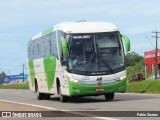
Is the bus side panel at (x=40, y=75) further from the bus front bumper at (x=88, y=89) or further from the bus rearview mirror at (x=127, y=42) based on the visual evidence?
the bus rearview mirror at (x=127, y=42)

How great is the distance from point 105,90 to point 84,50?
1.99 m

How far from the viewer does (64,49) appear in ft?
72.8

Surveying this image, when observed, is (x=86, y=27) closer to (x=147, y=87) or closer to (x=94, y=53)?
(x=94, y=53)

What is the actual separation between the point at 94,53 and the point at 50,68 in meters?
4.20

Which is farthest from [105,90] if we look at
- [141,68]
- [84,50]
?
[141,68]

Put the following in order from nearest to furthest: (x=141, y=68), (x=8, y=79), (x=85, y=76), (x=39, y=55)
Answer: (x=85, y=76)
(x=39, y=55)
(x=141, y=68)
(x=8, y=79)

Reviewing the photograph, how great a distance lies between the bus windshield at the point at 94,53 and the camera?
22.3 meters

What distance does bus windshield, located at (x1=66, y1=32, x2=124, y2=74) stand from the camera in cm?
2228

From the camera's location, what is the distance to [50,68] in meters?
25.9

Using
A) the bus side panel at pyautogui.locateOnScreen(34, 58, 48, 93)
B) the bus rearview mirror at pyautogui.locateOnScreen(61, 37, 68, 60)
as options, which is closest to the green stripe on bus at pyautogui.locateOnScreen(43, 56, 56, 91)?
the bus side panel at pyautogui.locateOnScreen(34, 58, 48, 93)

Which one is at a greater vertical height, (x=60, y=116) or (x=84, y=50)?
(x=84, y=50)

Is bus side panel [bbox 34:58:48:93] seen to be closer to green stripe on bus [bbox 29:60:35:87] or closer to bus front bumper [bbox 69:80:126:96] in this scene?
green stripe on bus [bbox 29:60:35:87]

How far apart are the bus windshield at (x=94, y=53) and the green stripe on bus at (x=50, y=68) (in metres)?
2.56

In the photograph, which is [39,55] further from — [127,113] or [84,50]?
[127,113]
